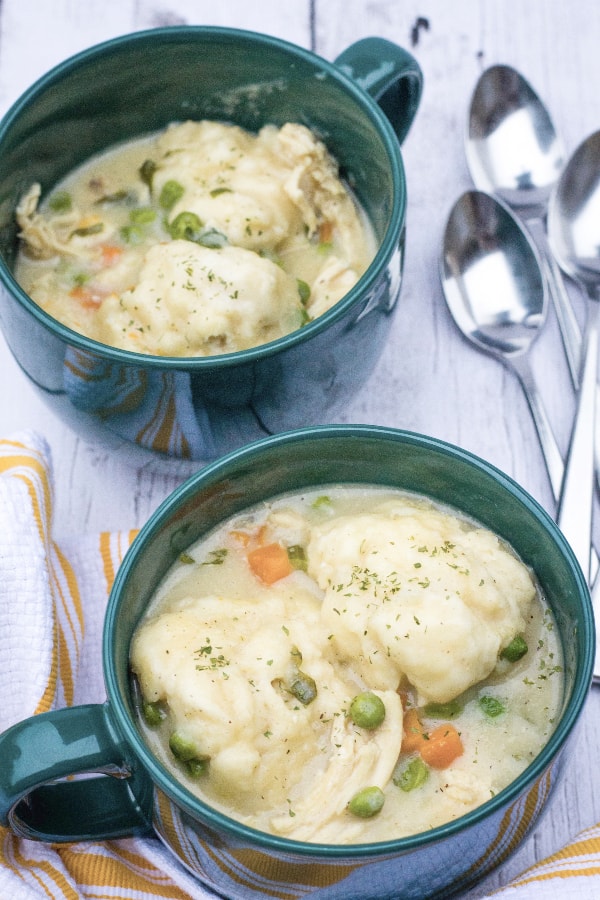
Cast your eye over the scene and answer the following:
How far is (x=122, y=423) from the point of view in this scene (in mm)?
2734

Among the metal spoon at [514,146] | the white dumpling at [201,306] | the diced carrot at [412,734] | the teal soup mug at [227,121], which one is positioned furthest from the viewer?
the metal spoon at [514,146]

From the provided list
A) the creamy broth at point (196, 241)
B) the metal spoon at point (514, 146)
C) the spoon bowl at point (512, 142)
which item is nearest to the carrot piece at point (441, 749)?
the creamy broth at point (196, 241)

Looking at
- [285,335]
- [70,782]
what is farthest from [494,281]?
[70,782]

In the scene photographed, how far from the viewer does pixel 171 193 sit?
10.0 ft

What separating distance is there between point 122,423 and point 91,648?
48cm

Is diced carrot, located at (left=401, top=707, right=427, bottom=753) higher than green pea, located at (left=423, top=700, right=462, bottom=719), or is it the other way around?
green pea, located at (left=423, top=700, right=462, bottom=719)

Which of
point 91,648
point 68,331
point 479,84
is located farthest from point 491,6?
point 91,648

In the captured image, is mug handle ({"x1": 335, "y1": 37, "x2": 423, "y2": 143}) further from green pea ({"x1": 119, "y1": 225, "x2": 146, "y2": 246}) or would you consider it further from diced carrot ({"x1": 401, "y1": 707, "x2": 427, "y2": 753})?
diced carrot ({"x1": 401, "y1": 707, "x2": 427, "y2": 753})

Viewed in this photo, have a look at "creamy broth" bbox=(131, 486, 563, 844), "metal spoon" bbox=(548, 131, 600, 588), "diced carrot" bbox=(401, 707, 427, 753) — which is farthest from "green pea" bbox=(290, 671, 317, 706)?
"metal spoon" bbox=(548, 131, 600, 588)

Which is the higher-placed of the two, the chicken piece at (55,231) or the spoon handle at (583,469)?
the chicken piece at (55,231)

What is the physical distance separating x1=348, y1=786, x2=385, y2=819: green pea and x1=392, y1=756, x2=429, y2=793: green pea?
6cm

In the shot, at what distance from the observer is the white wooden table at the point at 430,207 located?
120 inches

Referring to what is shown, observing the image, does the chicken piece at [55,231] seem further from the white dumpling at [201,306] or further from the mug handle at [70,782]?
the mug handle at [70,782]

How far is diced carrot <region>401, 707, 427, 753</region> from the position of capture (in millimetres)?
2244
